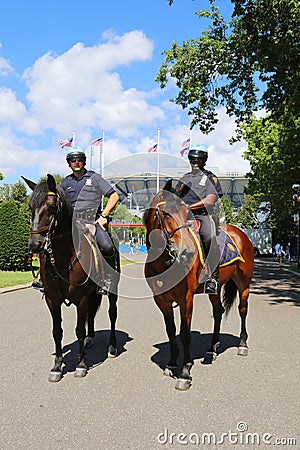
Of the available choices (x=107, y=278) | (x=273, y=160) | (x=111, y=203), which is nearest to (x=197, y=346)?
(x=107, y=278)

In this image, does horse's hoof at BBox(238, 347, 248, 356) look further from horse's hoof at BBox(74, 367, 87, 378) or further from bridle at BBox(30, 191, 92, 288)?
bridle at BBox(30, 191, 92, 288)

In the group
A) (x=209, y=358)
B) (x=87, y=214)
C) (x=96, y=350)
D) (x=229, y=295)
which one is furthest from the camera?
(x=229, y=295)

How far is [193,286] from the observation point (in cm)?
634

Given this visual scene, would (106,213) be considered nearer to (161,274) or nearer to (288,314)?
(161,274)

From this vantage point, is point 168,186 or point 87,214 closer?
point 168,186

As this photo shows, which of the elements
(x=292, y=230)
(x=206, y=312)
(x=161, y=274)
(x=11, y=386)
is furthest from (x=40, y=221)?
(x=292, y=230)

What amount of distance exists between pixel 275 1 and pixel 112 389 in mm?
14259

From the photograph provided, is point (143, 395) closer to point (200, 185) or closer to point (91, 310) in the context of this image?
point (91, 310)

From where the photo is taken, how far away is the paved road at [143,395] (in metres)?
4.41

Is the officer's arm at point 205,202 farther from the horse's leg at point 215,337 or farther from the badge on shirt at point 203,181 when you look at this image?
the horse's leg at point 215,337

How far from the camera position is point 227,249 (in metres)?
7.40

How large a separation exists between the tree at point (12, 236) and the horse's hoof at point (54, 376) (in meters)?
15.2

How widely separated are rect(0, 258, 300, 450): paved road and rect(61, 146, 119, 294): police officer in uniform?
1.43m

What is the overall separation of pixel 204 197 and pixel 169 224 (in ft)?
3.41
